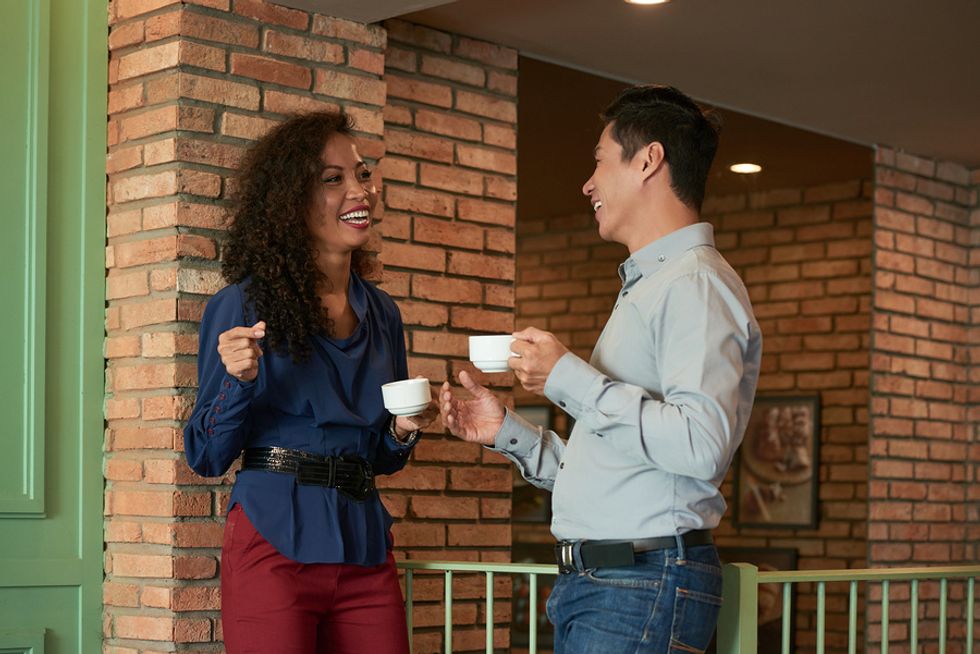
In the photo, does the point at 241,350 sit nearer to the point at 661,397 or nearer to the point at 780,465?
the point at 661,397

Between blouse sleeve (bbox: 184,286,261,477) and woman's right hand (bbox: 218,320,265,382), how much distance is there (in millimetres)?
58

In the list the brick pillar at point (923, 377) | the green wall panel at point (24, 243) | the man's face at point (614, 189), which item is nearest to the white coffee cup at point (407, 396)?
the man's face at point (614, 189)

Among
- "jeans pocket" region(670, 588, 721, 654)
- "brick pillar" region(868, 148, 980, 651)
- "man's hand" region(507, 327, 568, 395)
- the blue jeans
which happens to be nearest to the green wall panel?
"man's hand" region(507, 327, 568, 395)

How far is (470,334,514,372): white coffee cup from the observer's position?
2.46 metres

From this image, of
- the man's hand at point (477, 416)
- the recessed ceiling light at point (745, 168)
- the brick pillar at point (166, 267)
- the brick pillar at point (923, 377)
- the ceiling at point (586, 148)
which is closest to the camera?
the man's hand at point (477, 416)

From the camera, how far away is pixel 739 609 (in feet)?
8.78

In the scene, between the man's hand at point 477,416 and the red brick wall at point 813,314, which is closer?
the man's hand at point 477,416

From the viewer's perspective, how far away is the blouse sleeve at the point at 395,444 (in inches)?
121

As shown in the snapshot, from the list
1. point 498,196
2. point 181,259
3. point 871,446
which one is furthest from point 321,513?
point 871,446

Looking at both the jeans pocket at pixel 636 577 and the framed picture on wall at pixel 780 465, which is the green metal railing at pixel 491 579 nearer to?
the jeans pocket at pixel 636 577

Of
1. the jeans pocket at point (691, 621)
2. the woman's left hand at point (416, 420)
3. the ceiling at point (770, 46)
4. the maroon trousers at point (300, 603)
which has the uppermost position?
the ceiling at point (770, 46)

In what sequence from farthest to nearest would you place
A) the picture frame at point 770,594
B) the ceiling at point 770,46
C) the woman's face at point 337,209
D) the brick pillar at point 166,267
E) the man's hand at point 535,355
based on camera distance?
1. the picture frame at point 770,594
2. the ceiling at point 770,46
3. the brick pillar at point 166,267
4. the woman's face at point 337,209
5. the man's hand at point 535,355

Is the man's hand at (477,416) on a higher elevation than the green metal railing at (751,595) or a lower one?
higher

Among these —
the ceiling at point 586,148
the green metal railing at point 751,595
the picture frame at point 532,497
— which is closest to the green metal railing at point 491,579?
the green metal railing at point 751,595
